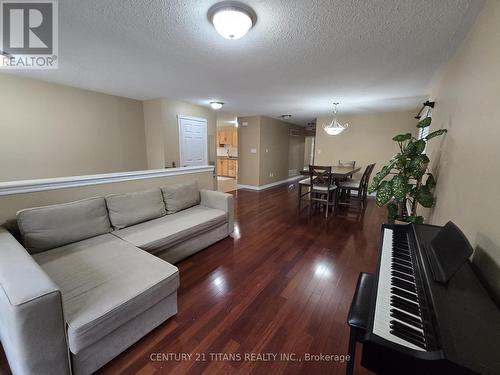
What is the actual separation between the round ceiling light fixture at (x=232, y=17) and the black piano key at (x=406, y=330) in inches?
76.5

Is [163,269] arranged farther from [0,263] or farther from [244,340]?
[0,263]

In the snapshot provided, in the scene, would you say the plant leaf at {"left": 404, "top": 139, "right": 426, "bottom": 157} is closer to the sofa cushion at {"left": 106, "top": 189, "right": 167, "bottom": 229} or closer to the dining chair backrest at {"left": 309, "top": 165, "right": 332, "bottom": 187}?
the dining chair backrest at {"left": 309, "top": 165, "right": 332, "bottom": 187}

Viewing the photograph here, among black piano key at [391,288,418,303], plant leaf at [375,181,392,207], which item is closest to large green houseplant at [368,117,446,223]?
plant leaf at [375,181,392,207]

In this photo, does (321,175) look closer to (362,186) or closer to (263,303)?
(362,186)

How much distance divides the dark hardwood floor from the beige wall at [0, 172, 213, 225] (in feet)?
3.79

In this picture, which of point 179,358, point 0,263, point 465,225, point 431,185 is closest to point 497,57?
point 465,225

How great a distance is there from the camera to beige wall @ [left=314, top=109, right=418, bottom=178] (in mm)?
5262

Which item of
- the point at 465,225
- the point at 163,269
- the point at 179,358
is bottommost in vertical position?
the point at 179,358

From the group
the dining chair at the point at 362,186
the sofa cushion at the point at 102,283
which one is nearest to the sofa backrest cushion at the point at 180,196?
the sofa cushion at the point at 102,283

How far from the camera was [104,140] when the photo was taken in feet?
13.1

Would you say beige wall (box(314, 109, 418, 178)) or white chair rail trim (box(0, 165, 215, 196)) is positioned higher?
beige wall (box(314, 109, 418, 178))

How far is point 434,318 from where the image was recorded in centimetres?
74

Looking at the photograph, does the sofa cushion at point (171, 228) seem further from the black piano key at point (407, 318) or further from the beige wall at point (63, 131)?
the beige wall at point (63, 131)

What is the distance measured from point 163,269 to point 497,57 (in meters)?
2.51
